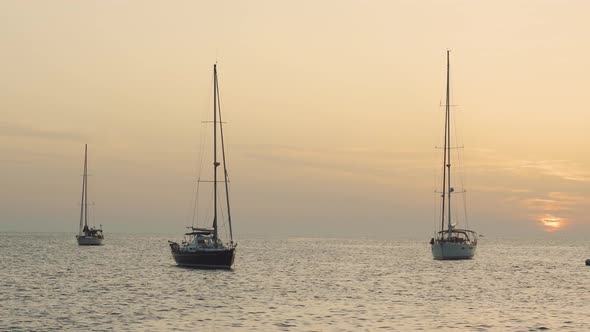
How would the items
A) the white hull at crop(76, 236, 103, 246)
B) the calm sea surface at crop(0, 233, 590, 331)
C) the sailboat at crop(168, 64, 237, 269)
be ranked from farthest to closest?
the white hull at crop(76, 236, 103, 246), the sailboat at crop(168, 64, 237, 269), the calm sea surface at crop(0, 233, 590, 331)

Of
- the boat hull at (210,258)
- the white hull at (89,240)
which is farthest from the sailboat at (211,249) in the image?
the white hull at (89,240)

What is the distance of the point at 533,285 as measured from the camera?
86.2m

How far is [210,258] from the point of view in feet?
294

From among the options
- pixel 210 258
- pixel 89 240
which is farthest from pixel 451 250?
pixel 89 240

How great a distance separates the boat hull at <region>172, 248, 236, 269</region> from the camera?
89.2m

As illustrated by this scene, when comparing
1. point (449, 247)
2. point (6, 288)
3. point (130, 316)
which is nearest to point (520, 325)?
point (130, 316)

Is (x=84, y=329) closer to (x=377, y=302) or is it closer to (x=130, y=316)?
(x=130, y=316)

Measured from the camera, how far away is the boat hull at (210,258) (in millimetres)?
89188

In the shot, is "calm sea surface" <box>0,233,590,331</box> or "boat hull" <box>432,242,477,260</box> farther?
"boat hull" <box>432,242,477,260</box>

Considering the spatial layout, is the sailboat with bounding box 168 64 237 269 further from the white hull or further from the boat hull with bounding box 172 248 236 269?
the white hull

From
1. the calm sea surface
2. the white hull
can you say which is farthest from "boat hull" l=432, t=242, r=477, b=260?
the white hull

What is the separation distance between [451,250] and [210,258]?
36870 mm

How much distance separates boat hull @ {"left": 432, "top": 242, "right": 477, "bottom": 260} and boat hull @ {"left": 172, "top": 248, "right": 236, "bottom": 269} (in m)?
33.2

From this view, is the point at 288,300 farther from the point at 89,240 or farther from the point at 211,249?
the point at 89,240
